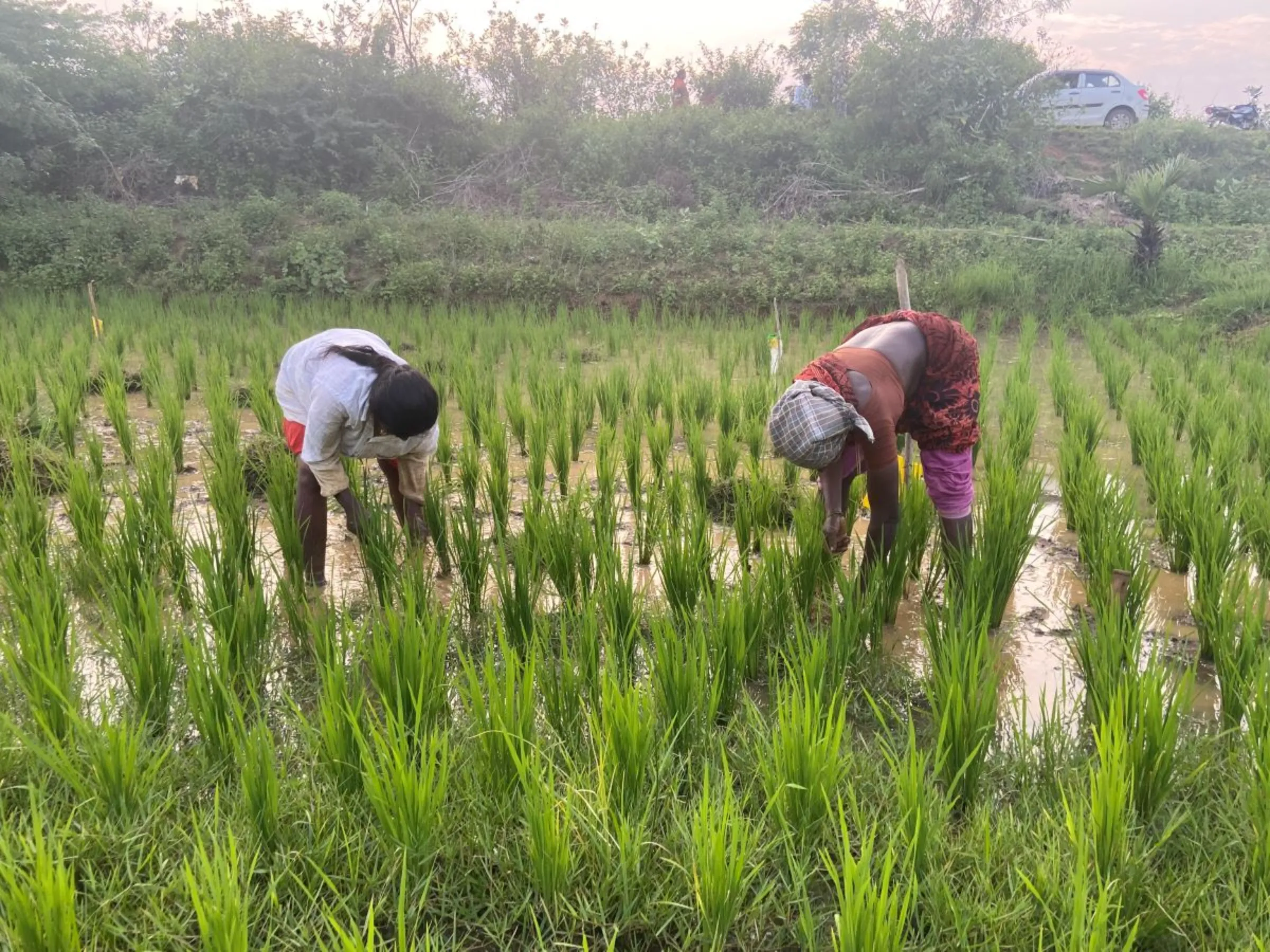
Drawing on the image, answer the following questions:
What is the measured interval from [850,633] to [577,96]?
17390 mm

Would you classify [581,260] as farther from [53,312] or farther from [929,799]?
[929,799]

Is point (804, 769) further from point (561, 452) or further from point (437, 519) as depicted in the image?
point (561, 452)

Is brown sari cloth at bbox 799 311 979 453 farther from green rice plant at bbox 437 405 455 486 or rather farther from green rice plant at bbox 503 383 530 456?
green rice plant at bbox 503 383 530 456

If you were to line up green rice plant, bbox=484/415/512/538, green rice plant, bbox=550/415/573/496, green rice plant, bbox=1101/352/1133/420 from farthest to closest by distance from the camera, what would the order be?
green rice plant, bbox=1101/352/1133/420 < green rice plant, bbox=550/415/573/496 < green rice plant, bbox=484/415/512/538

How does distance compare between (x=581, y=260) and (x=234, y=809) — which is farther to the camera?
(x=581, y=260)

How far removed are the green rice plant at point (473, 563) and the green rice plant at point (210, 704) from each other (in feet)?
2.96

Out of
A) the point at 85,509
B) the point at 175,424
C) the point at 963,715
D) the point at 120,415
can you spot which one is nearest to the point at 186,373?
the point at 120,415

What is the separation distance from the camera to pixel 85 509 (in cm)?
287

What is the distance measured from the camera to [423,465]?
300 cm

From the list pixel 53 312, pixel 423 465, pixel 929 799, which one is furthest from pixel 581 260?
pixel 929 799

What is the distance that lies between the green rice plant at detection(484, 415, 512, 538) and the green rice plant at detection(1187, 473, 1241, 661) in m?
2.08

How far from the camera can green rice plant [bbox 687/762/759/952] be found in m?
1.39

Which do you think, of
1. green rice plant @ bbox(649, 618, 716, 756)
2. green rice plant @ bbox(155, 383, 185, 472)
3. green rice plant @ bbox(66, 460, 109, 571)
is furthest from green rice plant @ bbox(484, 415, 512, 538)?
green rice plant @ bbox(155, 383, 185, 472)

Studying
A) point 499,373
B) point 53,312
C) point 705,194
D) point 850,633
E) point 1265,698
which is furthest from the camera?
point 705,194
